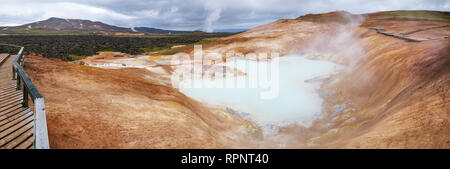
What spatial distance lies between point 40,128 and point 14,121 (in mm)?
2560

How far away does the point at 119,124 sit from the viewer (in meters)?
7.57

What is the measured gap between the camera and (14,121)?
5305mm

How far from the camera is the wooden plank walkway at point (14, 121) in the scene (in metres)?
4.42

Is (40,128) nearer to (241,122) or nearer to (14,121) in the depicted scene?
(14,121)

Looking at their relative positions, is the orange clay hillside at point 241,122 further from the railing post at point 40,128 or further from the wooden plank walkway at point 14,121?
the railing post at point 40,128

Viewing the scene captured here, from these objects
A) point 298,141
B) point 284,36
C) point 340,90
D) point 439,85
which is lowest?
point 298,141

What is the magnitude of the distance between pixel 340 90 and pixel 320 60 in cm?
1679

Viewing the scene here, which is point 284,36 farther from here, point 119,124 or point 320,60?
point 119,124

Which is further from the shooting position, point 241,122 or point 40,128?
point 241,122

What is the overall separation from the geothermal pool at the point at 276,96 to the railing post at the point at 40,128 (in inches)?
520

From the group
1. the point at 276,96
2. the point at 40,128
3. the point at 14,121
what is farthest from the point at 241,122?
the point at 40,128

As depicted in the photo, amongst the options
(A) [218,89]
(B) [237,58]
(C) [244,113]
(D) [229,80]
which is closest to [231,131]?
(C) [244,113]

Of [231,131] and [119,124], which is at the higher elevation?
[119,124]

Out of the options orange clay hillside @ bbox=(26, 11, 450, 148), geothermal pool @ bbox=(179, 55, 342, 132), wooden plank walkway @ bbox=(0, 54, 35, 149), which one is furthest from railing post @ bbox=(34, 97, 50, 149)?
geothermal pool @ bbox=(179, 55, 342, 132)
